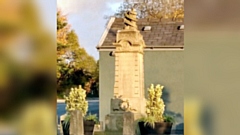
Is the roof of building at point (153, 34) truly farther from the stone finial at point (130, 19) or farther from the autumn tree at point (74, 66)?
the autumn tree at point (74, 66)

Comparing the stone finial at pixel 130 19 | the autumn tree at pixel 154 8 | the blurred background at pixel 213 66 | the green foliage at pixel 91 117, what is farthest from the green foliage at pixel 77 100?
the blurred background at pixel 213 66

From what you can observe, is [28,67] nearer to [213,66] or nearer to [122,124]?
[213,66]

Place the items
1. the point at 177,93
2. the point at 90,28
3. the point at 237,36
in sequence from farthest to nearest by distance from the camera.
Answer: the point at 177,93, the point at 90,28, the point at 237,36

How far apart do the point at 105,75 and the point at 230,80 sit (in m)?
4.58

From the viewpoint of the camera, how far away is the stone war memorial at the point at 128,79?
4.55 m

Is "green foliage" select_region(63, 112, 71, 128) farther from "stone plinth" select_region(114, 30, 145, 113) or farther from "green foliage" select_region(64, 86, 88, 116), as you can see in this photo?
"stone plinth" select_region(114, 30, 145, 113)

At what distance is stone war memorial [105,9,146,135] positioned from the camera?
14.9 feet

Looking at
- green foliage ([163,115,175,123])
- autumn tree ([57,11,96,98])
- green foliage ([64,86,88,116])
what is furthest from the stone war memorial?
autumn tree ([57,11,96,98])

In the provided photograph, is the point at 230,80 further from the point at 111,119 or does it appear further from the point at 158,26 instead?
the point at 158,26

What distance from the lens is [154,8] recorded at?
15.2 feet

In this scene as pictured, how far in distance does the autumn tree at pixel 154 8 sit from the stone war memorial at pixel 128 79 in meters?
0.13

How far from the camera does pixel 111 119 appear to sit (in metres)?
4.69

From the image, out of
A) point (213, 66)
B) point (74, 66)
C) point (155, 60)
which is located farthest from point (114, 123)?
point (213, 66)

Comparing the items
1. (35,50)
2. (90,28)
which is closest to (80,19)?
(90,28)
